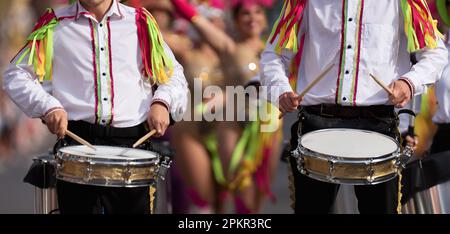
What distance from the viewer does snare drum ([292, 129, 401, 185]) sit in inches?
114

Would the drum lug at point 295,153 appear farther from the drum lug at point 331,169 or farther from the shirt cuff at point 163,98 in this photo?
the shirt cuff at point 163,98

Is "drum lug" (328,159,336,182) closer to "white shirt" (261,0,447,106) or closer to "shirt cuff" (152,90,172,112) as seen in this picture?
"white shirt" (261,0,447,106)

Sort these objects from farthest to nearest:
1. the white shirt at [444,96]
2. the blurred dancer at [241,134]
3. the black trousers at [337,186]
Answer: the blurred dancer at [241,134]
the white shirt at [444,96]
the black trousers at [337,186]

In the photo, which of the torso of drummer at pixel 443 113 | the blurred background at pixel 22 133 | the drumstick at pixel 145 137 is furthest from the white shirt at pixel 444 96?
the drumstick at pixel 145 137

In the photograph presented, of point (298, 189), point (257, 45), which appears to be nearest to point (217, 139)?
point (257, 45)

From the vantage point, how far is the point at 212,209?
445 cm

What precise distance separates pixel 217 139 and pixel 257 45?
1.80ft

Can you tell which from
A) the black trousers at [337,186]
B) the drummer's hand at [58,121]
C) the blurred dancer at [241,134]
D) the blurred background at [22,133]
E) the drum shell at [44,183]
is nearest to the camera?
the drummer's hand at [58,121]

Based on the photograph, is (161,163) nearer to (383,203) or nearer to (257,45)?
(383,203)

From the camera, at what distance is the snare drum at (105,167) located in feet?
9.60

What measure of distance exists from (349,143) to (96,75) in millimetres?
1003

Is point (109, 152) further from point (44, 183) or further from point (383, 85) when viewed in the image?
point (383, 85)

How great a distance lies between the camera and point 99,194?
10.4 feet

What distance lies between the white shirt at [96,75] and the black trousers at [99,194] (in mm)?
48
